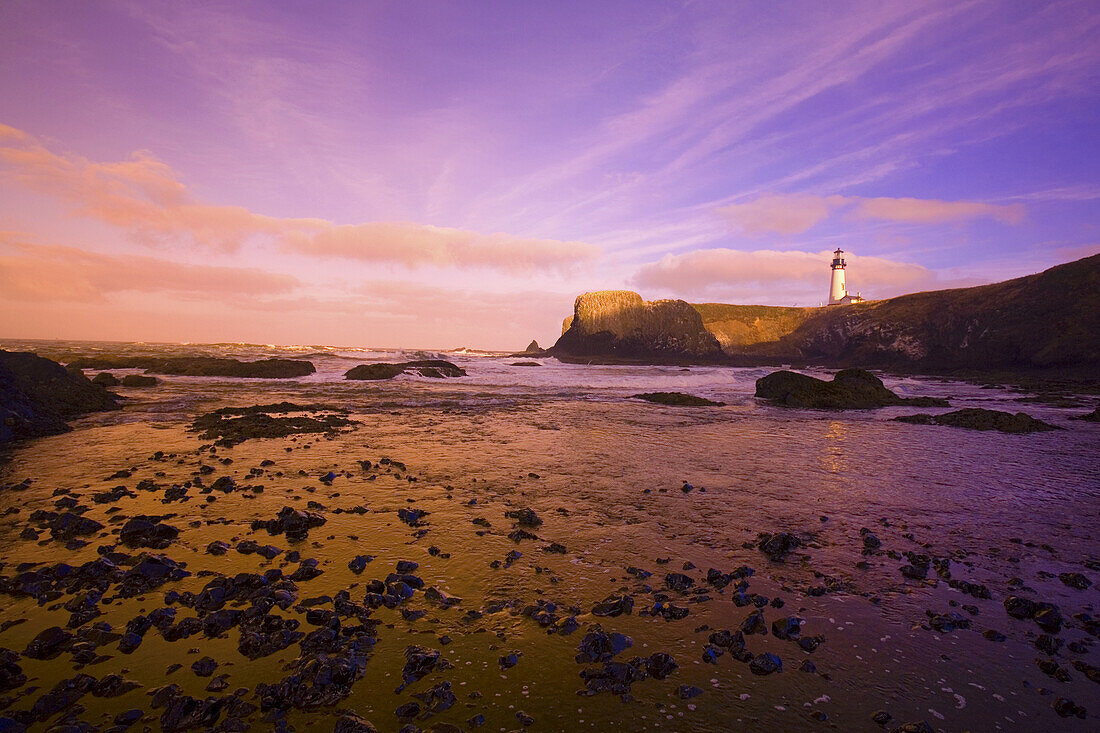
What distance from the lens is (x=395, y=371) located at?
43406mm

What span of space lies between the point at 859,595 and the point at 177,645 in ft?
24.3

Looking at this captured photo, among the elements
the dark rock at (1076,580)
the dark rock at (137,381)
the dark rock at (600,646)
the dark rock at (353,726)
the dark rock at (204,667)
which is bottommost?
the dark rock at (1076,580)

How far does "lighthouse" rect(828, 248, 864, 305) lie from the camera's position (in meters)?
103

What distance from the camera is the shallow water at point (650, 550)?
384 centimetres

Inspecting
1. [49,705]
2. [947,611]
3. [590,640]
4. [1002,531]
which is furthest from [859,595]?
[49,705]

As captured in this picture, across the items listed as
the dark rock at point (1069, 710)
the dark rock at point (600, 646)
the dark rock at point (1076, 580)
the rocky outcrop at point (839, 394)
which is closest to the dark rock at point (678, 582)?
the dark rock at point (600, 646)

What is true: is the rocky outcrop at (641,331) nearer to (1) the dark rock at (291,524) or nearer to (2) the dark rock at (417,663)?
(1) the dark rock at (291,524)

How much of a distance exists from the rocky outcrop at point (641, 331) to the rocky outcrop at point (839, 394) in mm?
60758

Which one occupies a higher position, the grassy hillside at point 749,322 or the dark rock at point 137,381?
the grassy hillside at point 749,322

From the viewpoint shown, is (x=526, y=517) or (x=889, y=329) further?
(x=889, y=329)

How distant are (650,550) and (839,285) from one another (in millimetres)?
117317

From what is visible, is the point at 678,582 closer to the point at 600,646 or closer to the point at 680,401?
the point at 600,646

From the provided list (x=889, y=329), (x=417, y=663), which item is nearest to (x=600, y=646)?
(x=417, y=663)

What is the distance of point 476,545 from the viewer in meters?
6.95
